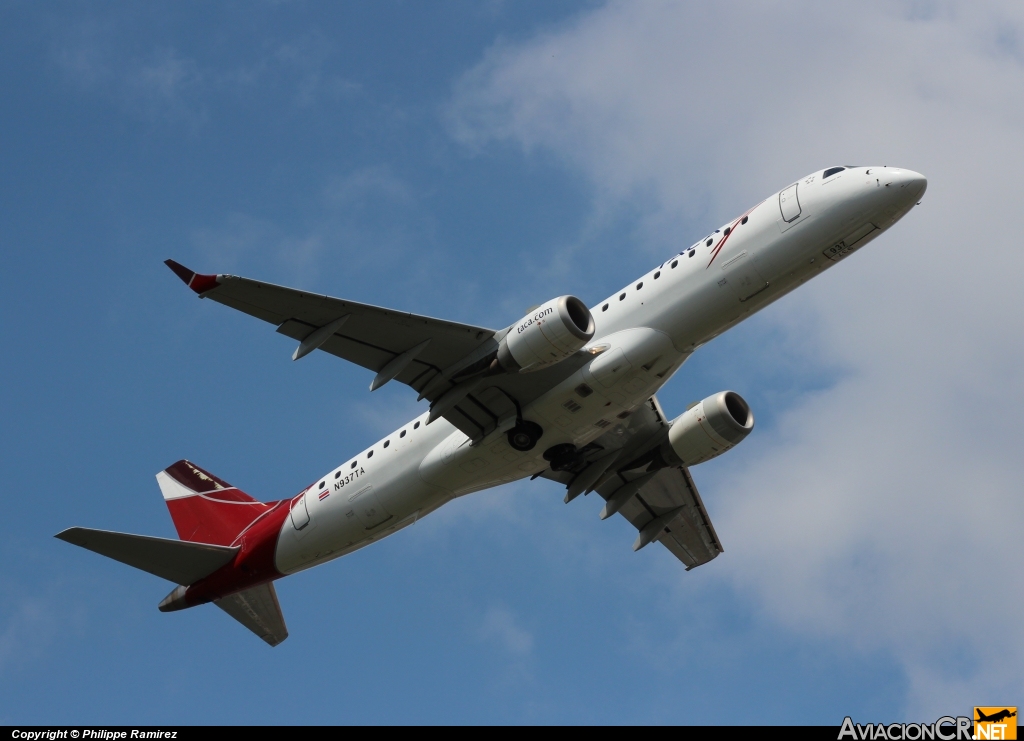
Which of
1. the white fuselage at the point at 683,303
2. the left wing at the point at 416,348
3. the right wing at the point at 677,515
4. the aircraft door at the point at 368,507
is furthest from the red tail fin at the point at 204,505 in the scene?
the right wing at the point at 677,515

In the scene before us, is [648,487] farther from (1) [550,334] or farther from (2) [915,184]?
(2) [915,184]

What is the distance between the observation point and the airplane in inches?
1247

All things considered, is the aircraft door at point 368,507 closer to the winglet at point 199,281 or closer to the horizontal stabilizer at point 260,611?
the horizontal stabilizer at point 260,611

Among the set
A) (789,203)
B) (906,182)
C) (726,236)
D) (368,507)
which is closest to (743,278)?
(726,236)

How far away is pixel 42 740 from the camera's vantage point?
29.4 metres

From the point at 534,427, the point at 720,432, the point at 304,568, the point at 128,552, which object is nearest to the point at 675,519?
the point at 720,432

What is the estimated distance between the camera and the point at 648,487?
1639 inches

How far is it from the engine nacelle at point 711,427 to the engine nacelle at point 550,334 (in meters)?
7.15

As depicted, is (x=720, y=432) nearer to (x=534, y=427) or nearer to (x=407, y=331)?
(x=534, y=427)

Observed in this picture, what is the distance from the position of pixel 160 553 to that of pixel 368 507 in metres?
7.08

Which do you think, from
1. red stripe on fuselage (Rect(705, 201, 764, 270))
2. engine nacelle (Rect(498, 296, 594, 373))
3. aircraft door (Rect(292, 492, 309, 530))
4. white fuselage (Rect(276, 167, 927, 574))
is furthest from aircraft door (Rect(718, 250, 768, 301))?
Answer: aircraft door (Rect(292, 492, 309, 530))

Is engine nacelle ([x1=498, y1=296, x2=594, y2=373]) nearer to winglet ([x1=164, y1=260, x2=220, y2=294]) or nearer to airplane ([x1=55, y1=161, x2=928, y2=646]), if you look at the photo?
airplane ([x1=55, y1=161, x2=928, y2=646])

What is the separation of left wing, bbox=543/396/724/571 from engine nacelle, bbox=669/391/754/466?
33.2 inches

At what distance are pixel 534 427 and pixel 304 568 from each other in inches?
391
